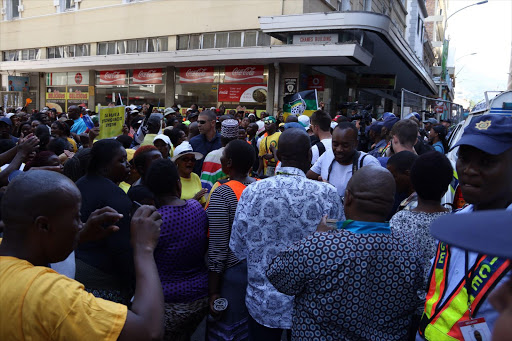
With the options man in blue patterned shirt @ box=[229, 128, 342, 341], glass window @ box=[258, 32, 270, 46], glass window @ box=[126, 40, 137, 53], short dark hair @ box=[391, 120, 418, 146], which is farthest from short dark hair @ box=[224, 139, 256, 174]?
glass window @ box=[126, 40, 137, 53]

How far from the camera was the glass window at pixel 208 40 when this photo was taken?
21.6 meters

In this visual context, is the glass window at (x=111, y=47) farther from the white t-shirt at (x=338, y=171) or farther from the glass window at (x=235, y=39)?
the white t-shirt at (x=338, y=171)

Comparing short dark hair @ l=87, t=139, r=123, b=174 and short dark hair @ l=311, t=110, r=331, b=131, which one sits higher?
short dark hair @ l=311, t=110, r=331, b=131

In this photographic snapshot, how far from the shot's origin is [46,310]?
1.41 meters

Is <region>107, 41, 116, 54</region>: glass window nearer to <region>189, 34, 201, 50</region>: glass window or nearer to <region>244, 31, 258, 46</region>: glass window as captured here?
<region>189, 34, 201, 50</region>: glass window

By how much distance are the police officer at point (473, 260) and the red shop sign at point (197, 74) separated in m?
21.3

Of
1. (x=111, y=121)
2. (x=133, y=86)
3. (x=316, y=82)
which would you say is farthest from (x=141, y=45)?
(x=111, y=121)

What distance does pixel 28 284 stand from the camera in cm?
143

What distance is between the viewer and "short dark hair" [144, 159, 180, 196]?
2906mm

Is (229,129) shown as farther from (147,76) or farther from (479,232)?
(147,76)

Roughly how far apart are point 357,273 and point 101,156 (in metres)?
2.05

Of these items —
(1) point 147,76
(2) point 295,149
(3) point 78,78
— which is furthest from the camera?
(3) point 78,78

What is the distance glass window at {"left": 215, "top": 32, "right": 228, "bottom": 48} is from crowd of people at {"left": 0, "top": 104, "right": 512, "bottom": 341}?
60.7 feet

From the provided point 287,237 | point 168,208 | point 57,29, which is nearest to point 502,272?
point 287,237
